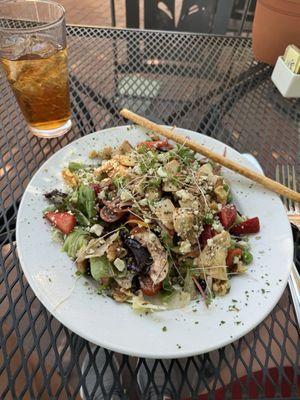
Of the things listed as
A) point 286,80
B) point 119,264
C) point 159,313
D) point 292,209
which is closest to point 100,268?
point 119,264

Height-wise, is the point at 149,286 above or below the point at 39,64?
below

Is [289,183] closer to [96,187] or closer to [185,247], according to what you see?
[185,247]

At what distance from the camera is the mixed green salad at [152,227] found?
676 mm

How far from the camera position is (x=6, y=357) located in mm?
645

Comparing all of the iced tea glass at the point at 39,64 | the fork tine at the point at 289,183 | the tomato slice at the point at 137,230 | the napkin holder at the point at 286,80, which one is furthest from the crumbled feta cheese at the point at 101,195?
the napkin holder at the point at 286,80

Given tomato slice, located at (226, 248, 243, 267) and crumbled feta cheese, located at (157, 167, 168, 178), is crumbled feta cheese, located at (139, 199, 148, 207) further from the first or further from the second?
tomato slice, located at (226, 248, 243, 267)

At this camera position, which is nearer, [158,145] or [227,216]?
[227,216]

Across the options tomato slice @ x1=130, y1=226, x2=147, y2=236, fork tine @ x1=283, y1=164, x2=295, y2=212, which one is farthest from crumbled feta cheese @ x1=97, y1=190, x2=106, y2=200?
fork tine @ x1=283, y1=164, x2=295, y2=212

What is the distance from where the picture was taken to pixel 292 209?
854mm

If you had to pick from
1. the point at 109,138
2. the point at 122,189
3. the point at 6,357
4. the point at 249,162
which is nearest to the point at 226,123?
the point at 249,162

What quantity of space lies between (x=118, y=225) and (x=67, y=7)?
369cm

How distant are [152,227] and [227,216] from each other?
0.17 meters

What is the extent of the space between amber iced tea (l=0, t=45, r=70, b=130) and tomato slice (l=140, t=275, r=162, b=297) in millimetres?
564

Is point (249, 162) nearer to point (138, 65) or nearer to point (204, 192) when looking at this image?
point (204, 192)
